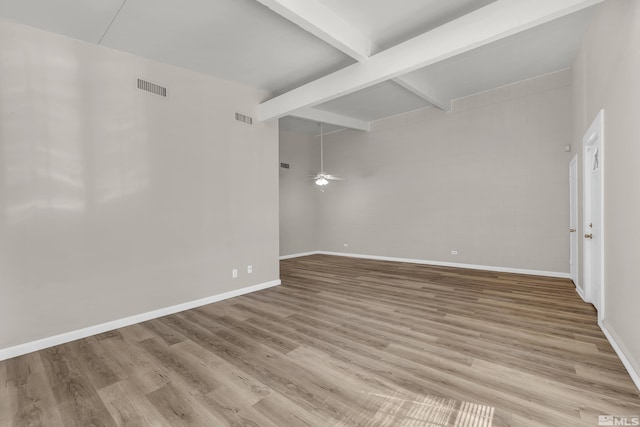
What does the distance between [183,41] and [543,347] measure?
5.11 m

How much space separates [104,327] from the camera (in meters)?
3.39

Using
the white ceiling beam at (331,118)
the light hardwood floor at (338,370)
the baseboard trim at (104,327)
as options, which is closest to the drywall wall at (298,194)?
the white ceiling beam at (331,118)

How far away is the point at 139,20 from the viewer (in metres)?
3.05

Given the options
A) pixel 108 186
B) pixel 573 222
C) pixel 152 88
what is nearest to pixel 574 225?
pixel 573 222

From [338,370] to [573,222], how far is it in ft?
Result: 16.1

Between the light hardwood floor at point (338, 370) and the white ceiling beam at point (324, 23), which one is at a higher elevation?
the white ceiling beam at point (324, 23)

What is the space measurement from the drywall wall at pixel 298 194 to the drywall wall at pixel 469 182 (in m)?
0.35

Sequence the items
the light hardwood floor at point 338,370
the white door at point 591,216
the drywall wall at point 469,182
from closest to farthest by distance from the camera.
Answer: the light hardwood floor at point 338,370 → the white door at point 591,216 → the drywall wall at point 469,182

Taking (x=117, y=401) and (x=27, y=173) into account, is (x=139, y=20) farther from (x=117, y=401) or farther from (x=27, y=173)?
(x=117, y=401)

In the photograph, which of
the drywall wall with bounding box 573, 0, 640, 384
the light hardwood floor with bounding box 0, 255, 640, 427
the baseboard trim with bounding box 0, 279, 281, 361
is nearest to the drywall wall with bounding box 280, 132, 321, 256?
the baseboard trim with bounding box 0, 279, 281, 361

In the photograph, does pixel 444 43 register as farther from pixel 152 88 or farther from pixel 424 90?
pixel 152 88

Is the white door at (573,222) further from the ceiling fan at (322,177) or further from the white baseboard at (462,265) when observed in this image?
the ceiling fan at (322,177)

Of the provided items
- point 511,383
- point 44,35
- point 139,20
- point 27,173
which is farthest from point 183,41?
point 511,383

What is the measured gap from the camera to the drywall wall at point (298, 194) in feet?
27.9
